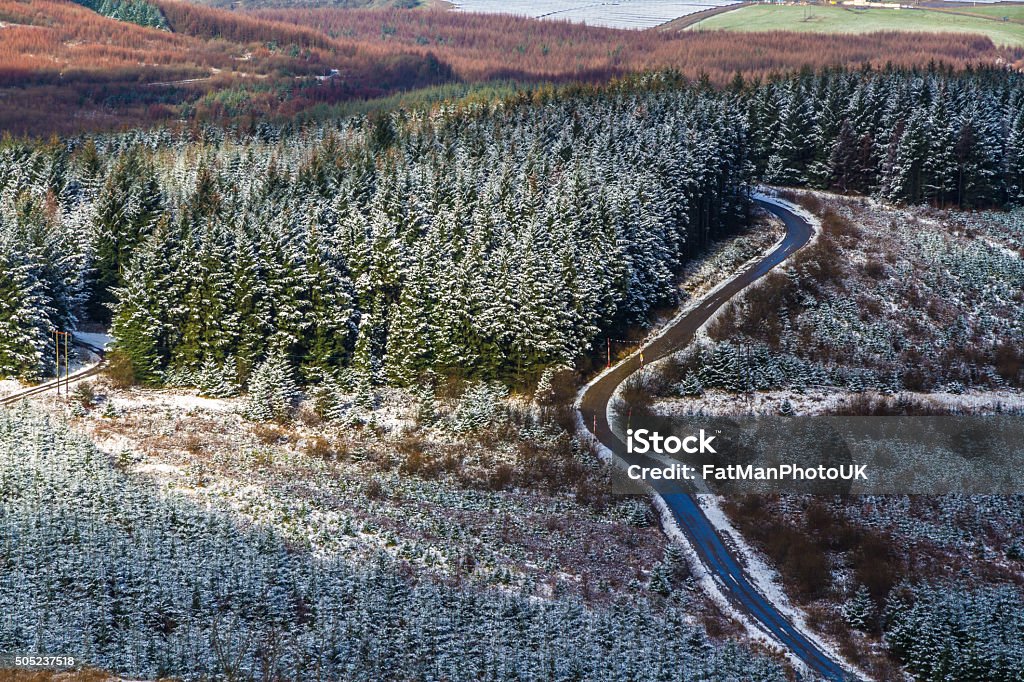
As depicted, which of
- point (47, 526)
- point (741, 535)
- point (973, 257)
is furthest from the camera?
point (973, 257)

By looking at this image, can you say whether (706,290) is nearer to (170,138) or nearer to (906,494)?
(906,494)

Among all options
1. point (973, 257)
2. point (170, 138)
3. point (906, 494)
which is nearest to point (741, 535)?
point (906, 494)

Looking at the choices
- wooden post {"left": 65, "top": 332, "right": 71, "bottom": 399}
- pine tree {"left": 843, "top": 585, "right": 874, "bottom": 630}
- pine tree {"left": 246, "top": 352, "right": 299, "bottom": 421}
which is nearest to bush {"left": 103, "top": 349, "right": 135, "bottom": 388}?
wooden post {"left": 65, "top": 332, "right": 71, "bottom": 399}

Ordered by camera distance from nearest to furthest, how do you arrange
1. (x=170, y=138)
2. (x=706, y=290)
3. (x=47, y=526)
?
1. (x=47, y=526)
2. (x=706, y=290)
3. (x=170, y=138)

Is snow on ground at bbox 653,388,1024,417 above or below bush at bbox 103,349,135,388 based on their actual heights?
below

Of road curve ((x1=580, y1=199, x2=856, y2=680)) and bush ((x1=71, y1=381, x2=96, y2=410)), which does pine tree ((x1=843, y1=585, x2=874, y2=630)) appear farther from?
bush ((x1=71, y1=381, x2=96, y2=410))

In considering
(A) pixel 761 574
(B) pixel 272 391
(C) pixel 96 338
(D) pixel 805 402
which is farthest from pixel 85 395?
(D) pixel 805 402
